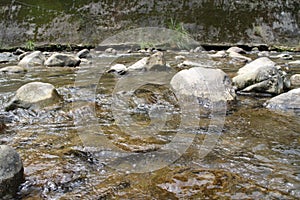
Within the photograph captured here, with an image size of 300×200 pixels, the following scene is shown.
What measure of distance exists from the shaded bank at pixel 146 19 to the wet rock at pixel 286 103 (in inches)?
550

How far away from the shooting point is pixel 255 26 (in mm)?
17984

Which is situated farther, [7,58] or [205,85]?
[7,58]

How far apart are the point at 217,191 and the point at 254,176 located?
15.8 inches

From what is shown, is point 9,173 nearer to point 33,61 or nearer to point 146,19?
point 33,61

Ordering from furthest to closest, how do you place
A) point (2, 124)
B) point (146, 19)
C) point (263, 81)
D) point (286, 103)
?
point (146, 19)
point (263, 81)
point (286, 103)
point (2, 124)

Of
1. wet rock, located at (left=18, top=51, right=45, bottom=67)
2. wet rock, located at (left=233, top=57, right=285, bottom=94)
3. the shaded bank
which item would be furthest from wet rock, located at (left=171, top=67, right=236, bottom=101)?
the shaded bank

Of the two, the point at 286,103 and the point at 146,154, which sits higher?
the point at 286,103

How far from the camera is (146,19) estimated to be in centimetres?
2003

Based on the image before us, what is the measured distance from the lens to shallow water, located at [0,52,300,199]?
2.12m

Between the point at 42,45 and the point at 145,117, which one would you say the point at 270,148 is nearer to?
the point at 145,117

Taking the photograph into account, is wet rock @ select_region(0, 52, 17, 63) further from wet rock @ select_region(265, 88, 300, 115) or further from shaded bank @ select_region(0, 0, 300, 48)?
wet rock @ select_region(265, 88, 300, 115)

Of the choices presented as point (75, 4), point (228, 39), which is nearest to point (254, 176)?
point (228, 39)

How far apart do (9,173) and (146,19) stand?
62.3ft

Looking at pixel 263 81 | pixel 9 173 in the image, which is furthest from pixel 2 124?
pixel 263 81
